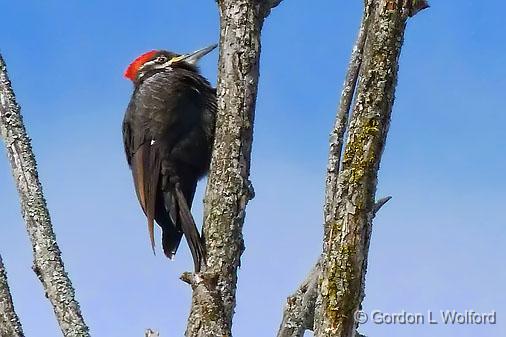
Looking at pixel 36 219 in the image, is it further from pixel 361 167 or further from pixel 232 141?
pixel 361 167

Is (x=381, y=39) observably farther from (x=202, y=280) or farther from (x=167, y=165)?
(x=167, y=165)

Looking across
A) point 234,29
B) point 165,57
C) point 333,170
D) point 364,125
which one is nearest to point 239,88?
point 234,29

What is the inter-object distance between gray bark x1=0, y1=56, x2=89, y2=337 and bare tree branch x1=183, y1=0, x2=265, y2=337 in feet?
1.83

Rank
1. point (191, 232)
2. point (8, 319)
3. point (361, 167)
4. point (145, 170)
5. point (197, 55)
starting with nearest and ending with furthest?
point (361, 167) → point (8, 319) → point (191, 232) → point (145, 170) → point (197, 55)

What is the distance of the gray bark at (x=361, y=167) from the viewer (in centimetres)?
236

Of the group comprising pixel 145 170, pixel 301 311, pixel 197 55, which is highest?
pixel 197 55

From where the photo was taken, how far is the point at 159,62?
19.8 feet

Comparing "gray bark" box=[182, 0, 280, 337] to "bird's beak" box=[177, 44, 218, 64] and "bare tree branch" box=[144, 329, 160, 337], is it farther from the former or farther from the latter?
"bird's beak" box=[177, 44, 218, 64]

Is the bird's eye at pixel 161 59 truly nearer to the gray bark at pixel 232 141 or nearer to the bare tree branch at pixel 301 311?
the gray bark at pixel 232 141

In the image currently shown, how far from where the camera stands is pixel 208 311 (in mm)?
3051

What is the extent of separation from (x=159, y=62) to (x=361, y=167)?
151 inches

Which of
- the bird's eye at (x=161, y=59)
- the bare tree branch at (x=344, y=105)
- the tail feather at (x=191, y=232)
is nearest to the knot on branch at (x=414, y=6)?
the bare tree branch at (x=344, y=105)

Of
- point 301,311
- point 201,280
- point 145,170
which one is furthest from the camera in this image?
point 145,170

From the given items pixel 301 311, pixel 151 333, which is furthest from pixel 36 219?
pixel 301 311
